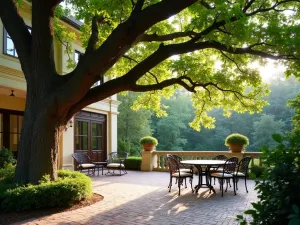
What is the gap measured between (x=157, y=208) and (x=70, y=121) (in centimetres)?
727

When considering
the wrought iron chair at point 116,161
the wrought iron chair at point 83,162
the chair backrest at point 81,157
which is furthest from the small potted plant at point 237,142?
the chair backrest at point 81,157

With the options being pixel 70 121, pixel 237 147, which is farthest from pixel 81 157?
pixel 237 147

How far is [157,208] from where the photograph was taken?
19.5 feet

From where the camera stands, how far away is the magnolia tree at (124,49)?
538cm

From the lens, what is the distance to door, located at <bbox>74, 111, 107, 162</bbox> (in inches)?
542

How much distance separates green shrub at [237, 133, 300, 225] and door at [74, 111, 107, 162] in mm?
12222

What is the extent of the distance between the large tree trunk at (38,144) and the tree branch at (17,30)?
0.99 metres

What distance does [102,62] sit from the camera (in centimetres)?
555

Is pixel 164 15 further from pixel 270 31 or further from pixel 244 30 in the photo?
pixel 270 31

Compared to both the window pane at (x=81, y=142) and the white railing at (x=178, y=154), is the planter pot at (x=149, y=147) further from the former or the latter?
the window pane at (x=81, y=142)

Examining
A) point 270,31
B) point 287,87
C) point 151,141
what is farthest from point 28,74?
point 287,87

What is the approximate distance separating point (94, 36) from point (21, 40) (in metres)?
1.79

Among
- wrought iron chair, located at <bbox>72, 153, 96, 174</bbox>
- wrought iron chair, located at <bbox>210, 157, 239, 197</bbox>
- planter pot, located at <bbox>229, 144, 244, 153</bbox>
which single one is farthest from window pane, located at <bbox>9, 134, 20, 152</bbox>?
planter pot, located at <bbox>229, 144, 244, 153</bbox>

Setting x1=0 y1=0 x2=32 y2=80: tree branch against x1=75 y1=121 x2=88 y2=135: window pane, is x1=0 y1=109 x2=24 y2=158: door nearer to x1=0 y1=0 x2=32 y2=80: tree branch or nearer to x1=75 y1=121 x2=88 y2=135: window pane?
x1=75 y1=121 x2=88 y2=135: window pane
